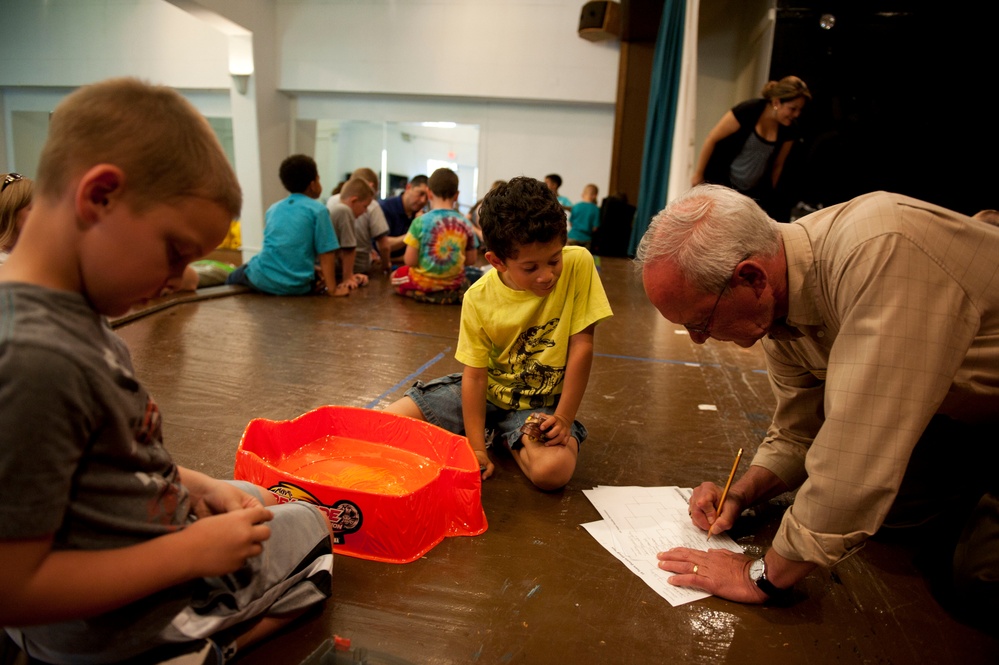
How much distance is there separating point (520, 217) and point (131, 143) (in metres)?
1.00

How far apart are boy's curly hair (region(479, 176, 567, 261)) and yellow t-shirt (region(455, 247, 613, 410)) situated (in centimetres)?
16

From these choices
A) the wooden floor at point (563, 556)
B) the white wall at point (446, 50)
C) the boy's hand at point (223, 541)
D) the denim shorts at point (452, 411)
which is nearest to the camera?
the boy's hand at point (223, 541)

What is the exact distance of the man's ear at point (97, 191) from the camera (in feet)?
2.29

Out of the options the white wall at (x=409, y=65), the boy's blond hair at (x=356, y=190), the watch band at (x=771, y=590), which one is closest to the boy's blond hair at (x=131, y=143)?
the watch band at (x=771, y=590)

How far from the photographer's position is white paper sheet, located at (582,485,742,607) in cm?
133

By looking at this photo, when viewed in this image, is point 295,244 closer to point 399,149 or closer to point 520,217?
point 520,217

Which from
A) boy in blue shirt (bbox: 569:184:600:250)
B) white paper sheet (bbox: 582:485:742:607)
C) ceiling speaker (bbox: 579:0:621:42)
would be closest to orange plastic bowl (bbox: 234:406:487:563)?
white paper sheet (bbox: 582:485:742:607)

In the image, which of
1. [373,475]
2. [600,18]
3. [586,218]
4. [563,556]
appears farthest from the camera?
[586,218]

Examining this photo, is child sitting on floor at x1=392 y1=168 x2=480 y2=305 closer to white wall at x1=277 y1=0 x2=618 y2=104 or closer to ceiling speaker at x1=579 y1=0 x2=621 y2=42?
ceiling speaker at x1=579 y1=0 x2=621 y2=42

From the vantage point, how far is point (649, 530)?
1.51 m

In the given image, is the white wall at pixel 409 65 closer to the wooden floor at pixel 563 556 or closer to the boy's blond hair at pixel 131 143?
the wooden floor at pixel 563 556

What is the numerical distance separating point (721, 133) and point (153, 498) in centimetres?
401

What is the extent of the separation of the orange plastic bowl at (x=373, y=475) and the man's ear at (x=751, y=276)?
728 millimetres

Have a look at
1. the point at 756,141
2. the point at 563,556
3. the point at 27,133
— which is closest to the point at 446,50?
the point at 756,141
